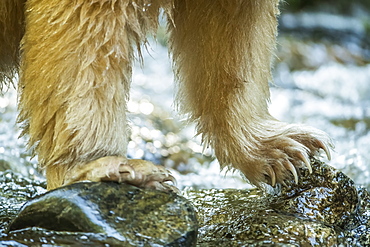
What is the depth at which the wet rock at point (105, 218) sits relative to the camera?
7.80 ft

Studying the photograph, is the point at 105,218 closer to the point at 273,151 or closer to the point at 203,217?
the point at 203,217

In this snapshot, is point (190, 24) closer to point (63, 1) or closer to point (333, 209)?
point (63, 1)

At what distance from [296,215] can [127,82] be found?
114cm

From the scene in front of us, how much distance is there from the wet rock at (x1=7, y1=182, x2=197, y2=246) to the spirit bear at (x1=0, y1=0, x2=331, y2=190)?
0.16 meters

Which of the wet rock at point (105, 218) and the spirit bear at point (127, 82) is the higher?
the spirit bear at point (127, 82)

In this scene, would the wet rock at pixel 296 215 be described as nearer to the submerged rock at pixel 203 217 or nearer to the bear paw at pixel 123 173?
the submerged rock at pixel 203 217

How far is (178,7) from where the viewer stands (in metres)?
3.50

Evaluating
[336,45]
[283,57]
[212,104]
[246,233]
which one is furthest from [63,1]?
[336,45]

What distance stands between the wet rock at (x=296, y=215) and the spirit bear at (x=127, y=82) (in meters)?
0.13

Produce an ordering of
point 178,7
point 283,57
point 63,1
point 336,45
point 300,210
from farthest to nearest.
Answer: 1. point 336,45
2. point 283,57
3. point 178,7
4. point 300,210
5. point 63,1

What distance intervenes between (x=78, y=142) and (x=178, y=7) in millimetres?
1160

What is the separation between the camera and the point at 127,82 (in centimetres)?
302

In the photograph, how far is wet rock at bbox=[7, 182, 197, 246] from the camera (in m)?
2.38

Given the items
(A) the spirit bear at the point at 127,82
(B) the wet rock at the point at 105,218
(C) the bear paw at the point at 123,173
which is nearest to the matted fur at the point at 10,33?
(A) the spirit bear at the point at 127,82
